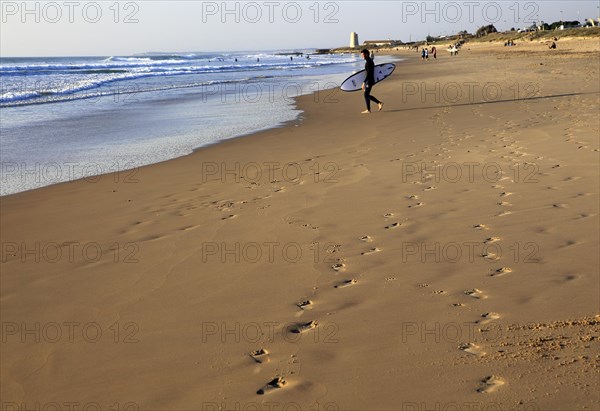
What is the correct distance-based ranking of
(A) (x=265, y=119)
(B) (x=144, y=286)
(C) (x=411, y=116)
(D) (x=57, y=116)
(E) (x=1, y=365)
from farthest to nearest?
(D) (x=57, y=116) < (A) (x=265, y=119) < (C) (x=411, y=116) < (B) (x=144, y=286) < (E) (x=1, y=365)

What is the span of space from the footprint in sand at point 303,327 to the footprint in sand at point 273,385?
1.78ft

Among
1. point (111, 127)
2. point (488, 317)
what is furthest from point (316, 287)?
point (111, 127)

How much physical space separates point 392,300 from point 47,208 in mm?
4959

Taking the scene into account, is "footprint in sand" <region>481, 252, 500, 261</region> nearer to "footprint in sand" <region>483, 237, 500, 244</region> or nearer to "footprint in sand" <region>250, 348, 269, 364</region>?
"footprint in sand" <region>483, 237, 500, 244</region>

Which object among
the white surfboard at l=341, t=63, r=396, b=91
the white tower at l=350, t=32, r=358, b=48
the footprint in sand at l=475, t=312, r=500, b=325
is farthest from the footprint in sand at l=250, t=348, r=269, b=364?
the white tower at l=350, t=32, r=358, b=48

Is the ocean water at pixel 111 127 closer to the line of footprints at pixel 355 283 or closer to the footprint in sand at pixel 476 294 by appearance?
the line of footprints at pixel 355 283

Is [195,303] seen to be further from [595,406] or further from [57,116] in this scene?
[57,116]


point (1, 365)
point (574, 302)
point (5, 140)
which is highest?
point (5, 140)

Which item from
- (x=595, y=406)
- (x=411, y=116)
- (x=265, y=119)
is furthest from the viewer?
(x=265, y=119)

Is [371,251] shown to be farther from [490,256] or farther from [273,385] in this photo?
[273,385]

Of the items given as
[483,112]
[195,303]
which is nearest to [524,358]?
[195,303]

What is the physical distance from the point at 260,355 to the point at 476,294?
4.85ft

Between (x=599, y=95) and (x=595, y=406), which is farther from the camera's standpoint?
(x=599, y=95)

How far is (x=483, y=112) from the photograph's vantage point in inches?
540
